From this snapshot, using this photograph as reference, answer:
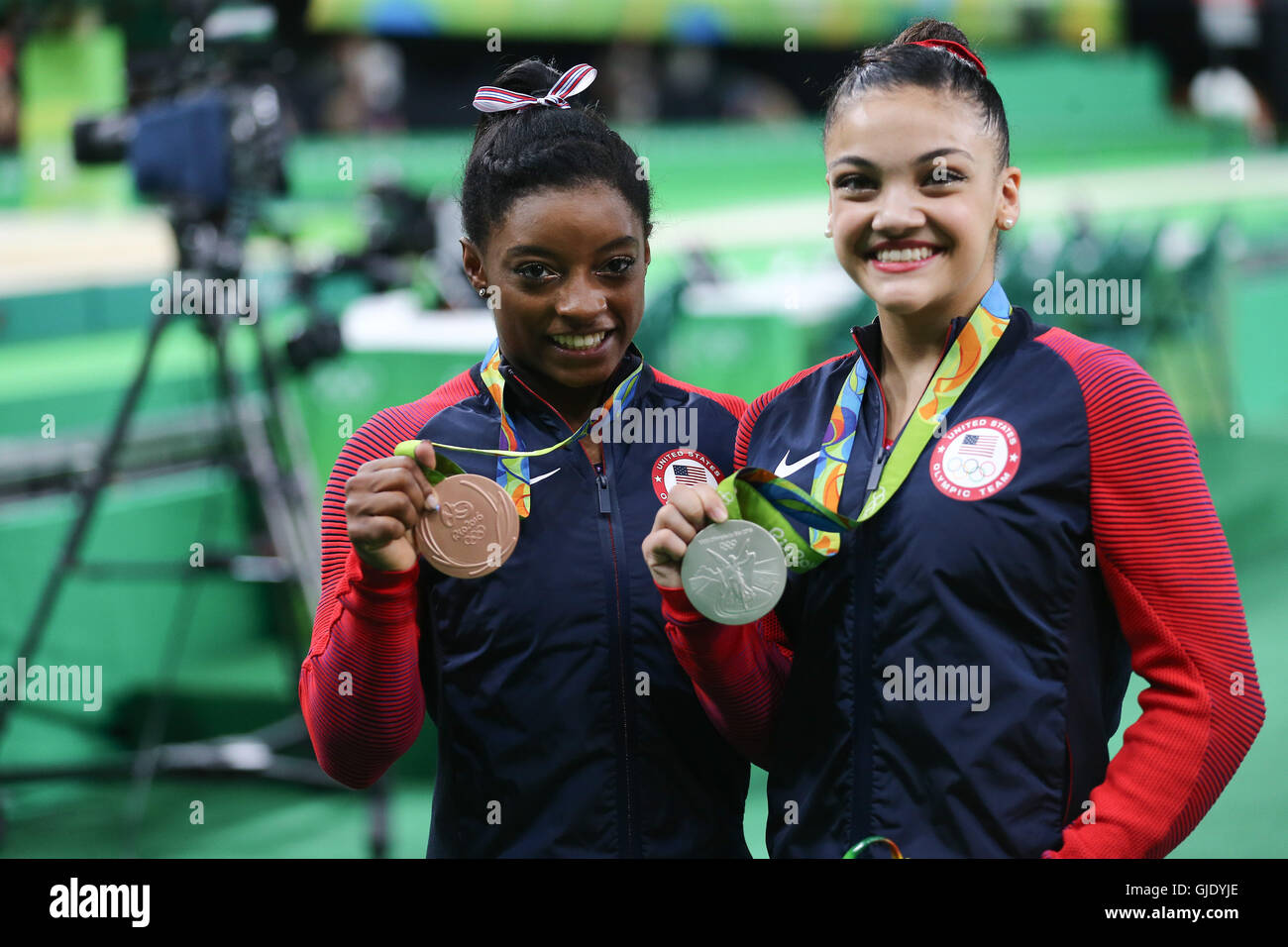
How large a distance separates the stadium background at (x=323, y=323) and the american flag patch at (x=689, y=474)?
33 centimetres

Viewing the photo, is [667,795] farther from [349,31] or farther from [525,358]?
[349,31]

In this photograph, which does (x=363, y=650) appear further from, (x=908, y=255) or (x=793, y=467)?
(x=908, y=255)

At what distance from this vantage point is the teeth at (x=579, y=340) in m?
1.56

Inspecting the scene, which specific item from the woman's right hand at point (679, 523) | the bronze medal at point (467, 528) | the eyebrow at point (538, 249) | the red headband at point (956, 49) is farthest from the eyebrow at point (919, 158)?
the bronze medal at point (467, 528)

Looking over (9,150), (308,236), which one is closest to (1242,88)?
(308,236)

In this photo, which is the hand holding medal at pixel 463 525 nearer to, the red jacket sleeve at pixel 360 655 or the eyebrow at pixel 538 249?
the red jacket sleeve at pixel 360 655

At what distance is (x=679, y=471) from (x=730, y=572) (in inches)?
11.1

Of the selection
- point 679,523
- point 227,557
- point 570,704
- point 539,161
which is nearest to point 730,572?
point 679,523

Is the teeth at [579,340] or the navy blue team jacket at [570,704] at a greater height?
the teeth at [579,340]

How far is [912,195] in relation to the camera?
143 cm

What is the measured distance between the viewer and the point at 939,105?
1.43 metres

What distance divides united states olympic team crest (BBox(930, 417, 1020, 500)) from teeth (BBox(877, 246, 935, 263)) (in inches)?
Result: 6.5

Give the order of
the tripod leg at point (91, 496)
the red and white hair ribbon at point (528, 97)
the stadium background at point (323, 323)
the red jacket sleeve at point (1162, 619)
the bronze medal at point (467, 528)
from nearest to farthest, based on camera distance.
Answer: the red jacket sleeve at point (1162, 619) < the bronze medal at point (467, 528) < the red and white hair ribbon at point (528, 97) < the tripod leg at point (91, 496) < the stadium background at point (323, 323)

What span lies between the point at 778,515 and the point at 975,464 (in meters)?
0.19
